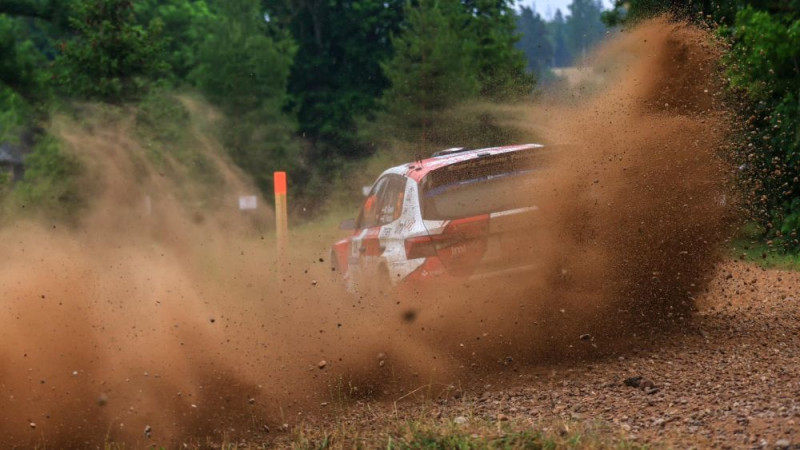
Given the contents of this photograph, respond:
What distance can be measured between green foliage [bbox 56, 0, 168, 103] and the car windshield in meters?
25.7

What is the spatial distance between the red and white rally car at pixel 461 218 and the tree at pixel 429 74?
30.4 metres

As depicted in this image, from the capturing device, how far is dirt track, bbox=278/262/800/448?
618cm

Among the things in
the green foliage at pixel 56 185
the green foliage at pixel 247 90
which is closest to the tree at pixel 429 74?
the green foliage at pixel 247 90

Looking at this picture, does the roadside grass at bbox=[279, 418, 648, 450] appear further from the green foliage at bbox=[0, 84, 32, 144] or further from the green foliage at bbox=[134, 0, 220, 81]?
the green foliage at bbox=[134, 0, 220, 81]

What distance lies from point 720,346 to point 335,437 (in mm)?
3345

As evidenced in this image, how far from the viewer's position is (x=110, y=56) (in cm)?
3359

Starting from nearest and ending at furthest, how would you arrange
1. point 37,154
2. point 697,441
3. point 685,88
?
point 697,441 < point 685,88 < point 37,154

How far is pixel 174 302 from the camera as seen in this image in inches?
384

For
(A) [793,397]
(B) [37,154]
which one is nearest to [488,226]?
(A) [793,397]

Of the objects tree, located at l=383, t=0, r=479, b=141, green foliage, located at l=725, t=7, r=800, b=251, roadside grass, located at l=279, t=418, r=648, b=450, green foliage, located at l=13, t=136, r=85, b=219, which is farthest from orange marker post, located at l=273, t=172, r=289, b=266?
tree, located at l=383, t=0, r=479, b=141

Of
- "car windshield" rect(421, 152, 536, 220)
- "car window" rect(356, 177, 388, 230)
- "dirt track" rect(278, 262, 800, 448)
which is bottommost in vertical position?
"dirt track" rect(278, 262, 800, 448)

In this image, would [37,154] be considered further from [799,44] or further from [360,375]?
[360,375]

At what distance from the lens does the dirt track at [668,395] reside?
6.18 metres

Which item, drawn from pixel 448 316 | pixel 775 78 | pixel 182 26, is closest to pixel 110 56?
pixel 775 78
